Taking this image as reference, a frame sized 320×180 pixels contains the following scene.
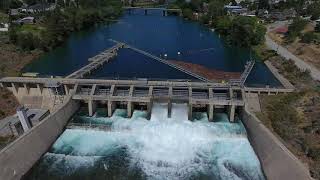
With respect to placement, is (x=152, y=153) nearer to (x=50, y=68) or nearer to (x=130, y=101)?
(x=130, y=101)

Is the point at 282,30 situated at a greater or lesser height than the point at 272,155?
greater

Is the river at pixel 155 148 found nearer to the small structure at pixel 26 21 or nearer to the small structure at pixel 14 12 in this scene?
the small structure at pixel 26 21

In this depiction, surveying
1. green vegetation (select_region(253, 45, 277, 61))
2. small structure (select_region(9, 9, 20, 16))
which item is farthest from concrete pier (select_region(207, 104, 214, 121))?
small structure (select_region(9, 9, 20, 16))

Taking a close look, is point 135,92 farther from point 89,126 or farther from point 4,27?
point 4,27

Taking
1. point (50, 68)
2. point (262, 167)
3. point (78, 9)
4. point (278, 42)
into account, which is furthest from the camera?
point (78, 9)

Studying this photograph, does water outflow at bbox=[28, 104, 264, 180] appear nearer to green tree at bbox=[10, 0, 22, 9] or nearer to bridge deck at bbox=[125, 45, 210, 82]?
bridge deck at bbox=[125, 45, 210, 82]

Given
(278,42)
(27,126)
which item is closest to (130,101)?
(27,126)

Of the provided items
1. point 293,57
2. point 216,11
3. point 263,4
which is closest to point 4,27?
point 216,11

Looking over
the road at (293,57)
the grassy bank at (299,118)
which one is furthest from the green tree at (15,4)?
the grassy bank at (299,118)
